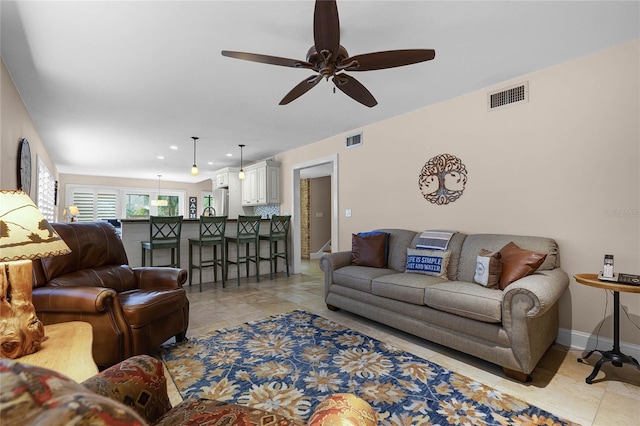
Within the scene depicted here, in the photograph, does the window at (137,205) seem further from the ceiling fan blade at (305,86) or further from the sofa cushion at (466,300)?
the sofa cushion at (466,300)

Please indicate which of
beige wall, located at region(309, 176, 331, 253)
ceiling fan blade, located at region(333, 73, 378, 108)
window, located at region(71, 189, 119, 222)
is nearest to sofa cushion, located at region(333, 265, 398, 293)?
ceiling fan blade, located at region(333, 73, 378, 108)

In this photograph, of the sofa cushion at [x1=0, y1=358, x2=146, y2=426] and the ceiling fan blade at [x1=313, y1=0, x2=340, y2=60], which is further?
the ceiling fan blade at [x1=313, y1=0, x2=340, y2=60]

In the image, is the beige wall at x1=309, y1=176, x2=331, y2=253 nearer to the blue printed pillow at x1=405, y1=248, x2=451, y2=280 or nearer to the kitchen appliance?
the kitchen appliance

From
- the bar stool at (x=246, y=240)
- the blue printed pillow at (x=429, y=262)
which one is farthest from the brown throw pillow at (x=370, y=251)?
the bar stool at (x=246, y=240)

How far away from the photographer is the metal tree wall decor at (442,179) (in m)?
3.35

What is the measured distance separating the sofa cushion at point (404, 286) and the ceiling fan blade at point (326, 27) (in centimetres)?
197

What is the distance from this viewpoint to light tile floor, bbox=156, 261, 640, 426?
178 centimetres

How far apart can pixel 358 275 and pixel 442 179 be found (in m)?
1.51

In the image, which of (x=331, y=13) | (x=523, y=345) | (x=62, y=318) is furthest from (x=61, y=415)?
(x=523, y=345)

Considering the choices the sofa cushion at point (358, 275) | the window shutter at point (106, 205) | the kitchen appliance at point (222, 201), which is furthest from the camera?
the window shutter at point (106, 205)

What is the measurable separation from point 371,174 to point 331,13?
2842 millimetres

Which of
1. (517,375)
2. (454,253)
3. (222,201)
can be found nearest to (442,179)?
(454,253)

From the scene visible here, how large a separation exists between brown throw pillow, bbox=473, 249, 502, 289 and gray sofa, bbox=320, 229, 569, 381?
3.3 inches

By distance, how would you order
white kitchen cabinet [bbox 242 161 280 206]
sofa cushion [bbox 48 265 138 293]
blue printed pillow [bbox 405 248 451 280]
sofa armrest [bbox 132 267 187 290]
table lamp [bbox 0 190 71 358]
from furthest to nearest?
white kitchen cabinet [bbox 242 161 280 206] < blue printed pillow [bbox 405 248 451 280] < sofa armrest [bbox 132 267 187 290] < sofa cushion [bbox 48 265 138 293] < table lamp [bbox 0 190 71 358]
